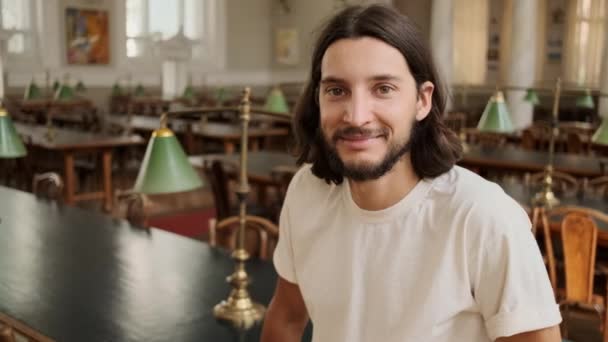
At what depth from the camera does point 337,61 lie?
1255 millimetres

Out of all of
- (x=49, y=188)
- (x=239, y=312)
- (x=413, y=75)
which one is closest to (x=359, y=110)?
(x=413, y=75)

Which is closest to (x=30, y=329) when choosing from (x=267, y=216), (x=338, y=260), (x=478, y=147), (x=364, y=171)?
(x=338, y=260)

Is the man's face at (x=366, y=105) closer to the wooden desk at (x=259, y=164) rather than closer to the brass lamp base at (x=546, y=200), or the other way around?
the brass lamp base at (x=546, y=200)

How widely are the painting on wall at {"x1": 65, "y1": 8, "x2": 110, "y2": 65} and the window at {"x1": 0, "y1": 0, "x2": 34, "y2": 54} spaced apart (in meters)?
0.66

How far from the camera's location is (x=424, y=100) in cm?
133

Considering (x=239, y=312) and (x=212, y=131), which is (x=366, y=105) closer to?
(x=239, y=312)

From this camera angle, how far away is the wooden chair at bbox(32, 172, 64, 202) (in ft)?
14.0

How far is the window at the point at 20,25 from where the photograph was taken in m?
13.1

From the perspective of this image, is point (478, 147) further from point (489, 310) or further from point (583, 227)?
point (489, 310)

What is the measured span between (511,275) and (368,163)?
303 millimetres

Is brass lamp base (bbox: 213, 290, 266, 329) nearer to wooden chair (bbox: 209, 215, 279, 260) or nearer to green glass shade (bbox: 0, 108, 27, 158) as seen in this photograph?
wooden chair (bbox: 209, 215, 279, 260)

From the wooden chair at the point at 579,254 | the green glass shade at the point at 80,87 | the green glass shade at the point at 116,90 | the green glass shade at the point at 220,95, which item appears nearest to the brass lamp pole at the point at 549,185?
the wooden chair at the point at 579,254

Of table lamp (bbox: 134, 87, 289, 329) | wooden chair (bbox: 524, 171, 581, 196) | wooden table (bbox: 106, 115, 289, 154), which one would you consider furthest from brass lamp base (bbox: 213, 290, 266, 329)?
wooden table (bbox: 106, 115, 289, 154)

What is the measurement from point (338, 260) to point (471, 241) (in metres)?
0.27
